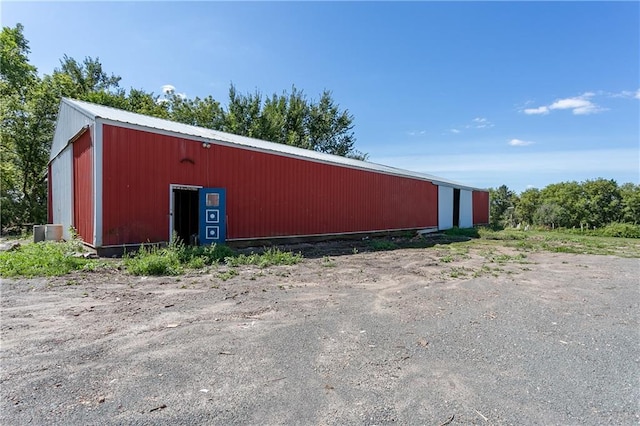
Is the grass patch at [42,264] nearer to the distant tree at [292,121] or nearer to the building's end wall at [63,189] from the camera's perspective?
the building's end wall at [63,189]

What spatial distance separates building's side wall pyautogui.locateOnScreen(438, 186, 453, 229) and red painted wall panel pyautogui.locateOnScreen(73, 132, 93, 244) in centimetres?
1760

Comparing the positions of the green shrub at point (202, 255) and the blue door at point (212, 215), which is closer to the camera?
the green shrub at point (202, 255)

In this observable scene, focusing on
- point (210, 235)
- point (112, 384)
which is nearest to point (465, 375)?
point (112, 384)

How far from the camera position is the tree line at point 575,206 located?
36469 mm

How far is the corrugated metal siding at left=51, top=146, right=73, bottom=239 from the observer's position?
35.8 ft

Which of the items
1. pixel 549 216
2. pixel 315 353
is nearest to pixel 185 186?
pixel 315 353

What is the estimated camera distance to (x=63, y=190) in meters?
12.1

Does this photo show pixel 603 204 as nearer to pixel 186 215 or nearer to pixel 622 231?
pixel 622 231

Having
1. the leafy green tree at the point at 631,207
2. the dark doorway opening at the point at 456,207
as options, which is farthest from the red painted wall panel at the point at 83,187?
the leafy green tree at the point at 631,207

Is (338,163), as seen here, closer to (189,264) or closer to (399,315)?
(189,264)

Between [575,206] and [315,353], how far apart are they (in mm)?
47585

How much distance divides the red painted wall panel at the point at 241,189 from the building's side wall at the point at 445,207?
502 cm

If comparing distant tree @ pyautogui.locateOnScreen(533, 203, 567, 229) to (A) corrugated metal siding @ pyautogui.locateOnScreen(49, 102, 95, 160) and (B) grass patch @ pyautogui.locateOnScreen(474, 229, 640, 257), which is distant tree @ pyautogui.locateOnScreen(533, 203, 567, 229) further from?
(A) corrugated metal siding @ pyautogui.locateOnScreen(49, 102, 95, 160)

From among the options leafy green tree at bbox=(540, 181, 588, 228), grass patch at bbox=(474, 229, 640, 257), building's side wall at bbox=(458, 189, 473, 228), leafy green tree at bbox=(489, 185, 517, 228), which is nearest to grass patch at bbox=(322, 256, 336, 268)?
grass patch at bbox=(474, 229, 640, 257)
